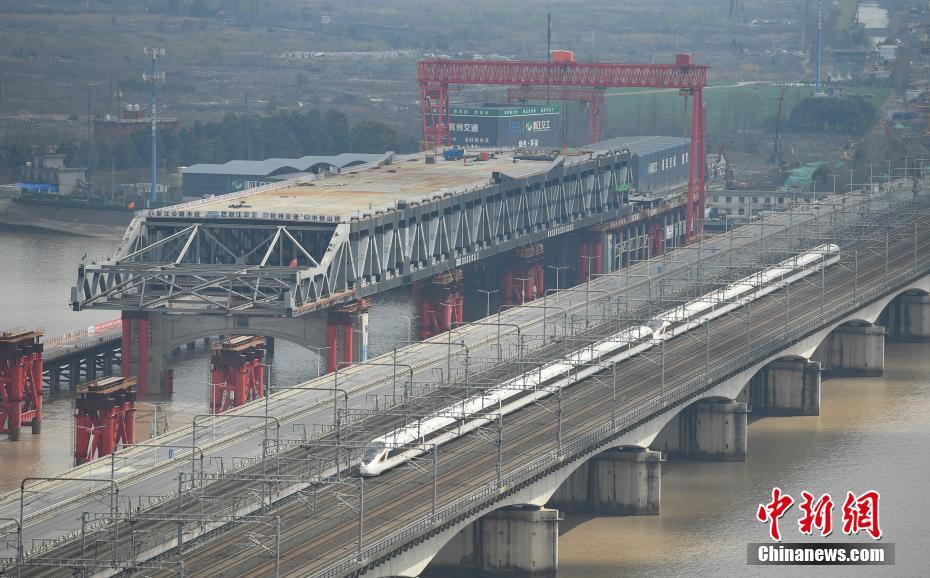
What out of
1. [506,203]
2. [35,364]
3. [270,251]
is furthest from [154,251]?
[506,203]

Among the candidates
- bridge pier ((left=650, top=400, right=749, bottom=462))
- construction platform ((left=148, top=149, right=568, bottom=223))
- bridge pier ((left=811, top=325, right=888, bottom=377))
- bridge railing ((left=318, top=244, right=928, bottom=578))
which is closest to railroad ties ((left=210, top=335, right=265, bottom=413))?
construction platform ((left=148, top=149, right=568, bottom=223))

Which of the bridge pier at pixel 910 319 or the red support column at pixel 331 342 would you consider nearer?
the red support column at pixel 331 342

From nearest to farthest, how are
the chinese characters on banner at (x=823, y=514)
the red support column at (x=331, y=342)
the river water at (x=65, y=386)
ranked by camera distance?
the chinese characters on banner at (x=823, y=514) → the river water at (x=65, y=386) → the red support column at (x=331, y=342)

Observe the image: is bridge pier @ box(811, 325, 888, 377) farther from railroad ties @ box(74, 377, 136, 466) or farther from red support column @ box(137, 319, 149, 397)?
railroad ties @ box(74, 377, 136, 466)

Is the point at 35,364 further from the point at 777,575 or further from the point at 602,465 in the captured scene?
the point at 777,575

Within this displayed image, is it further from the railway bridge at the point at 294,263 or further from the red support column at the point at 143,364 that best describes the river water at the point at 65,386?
the railway bridge at the point at 294,263

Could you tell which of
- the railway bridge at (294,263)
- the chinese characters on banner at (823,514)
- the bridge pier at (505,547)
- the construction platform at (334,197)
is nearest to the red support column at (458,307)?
the railway bridge at (294,263)
